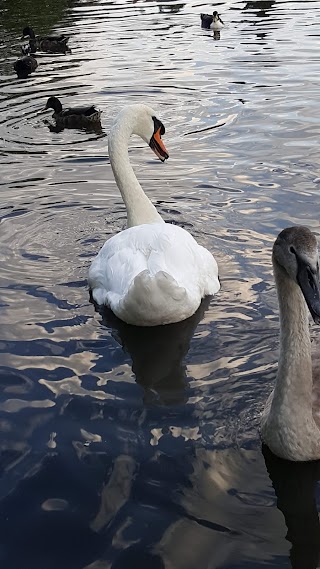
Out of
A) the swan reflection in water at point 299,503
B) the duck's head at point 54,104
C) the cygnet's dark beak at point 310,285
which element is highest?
the cygnet's dark beak at point 310,285

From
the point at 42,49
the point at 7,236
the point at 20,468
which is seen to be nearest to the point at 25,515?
the point at 20,468

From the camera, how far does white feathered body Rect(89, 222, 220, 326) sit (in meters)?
6.79

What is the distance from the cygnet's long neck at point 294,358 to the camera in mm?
4973

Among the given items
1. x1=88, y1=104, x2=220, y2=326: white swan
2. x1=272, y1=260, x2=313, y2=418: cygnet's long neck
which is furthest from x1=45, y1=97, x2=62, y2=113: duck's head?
x1=272, y1=260, x2=313, y2=418: cygnet's long neck

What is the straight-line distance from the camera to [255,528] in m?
4.62

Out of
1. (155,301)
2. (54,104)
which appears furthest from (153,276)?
(54,104)

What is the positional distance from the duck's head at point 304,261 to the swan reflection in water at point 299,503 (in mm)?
1111

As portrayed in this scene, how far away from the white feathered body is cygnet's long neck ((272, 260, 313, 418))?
180 centimetres

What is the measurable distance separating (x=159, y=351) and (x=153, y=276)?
712mm

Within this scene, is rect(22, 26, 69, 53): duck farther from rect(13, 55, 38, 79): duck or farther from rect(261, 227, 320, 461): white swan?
rect(261, 227, 320, 461): white swan

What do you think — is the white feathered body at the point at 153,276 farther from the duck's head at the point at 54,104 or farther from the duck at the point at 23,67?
the duck at the point at 23,67

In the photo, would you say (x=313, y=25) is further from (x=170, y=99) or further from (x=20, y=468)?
(x=20, y=468)

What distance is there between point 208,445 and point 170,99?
1212 cm

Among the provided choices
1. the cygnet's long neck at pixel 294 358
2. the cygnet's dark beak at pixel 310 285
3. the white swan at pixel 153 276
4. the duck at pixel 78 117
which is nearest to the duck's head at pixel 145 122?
the white swan at pixel 153 276
